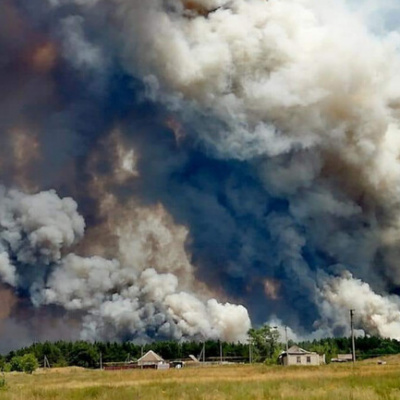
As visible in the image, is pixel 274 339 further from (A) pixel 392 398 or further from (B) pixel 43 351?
(A) pixel 392 398

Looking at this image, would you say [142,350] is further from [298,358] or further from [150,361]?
[298,358]

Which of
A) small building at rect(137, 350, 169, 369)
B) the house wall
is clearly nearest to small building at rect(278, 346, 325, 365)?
the house wall

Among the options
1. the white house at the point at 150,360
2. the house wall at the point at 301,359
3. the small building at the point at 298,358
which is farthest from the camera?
the white house at the point at 150,360

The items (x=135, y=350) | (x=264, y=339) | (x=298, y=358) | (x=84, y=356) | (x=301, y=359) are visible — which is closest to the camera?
(x=301, y=359)

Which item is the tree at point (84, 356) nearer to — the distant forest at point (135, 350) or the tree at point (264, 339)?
the distant forest at point (135, 350)

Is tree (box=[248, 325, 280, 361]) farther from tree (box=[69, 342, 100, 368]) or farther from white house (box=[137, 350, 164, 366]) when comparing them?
tree (box=[69, 342, 100, 368])

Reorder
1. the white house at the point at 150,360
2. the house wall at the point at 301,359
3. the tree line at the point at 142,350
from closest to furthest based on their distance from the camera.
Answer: the house wall at the point at 301,359 < the white house at the point at 150,360 < the tree line at the point at 142,350

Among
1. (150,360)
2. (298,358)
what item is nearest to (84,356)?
(150,360)

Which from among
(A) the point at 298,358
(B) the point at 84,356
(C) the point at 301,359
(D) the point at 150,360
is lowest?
(C) the point at 301,359

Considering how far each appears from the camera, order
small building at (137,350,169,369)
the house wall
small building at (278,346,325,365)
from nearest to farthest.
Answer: the house wall
small building at (278,346,325,365)
small building at (137,350,169,369)

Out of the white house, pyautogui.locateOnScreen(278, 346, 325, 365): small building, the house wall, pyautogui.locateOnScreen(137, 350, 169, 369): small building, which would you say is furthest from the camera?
the white house

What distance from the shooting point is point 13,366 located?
4503 inches

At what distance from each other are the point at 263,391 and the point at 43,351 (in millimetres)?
133753

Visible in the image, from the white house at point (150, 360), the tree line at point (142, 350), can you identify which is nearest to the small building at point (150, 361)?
the white house at point (150, 360)
